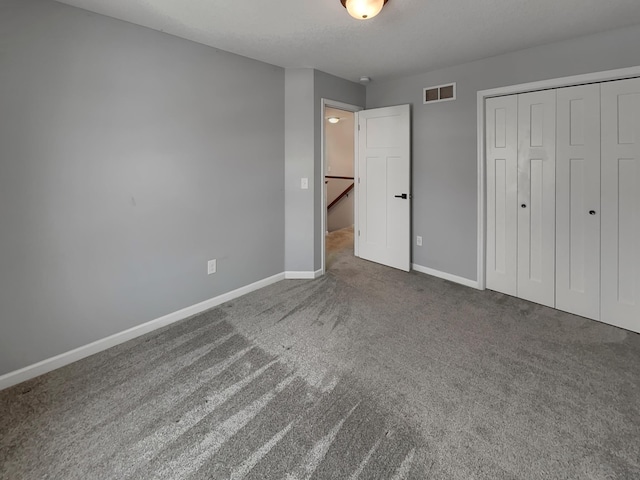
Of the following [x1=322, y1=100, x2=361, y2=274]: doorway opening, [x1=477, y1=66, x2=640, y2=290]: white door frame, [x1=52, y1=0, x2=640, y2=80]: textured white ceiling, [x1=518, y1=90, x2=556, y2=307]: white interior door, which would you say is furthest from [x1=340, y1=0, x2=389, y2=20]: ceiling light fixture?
[x1=322, y1=100, x2=361, y2=274]: doorway opening

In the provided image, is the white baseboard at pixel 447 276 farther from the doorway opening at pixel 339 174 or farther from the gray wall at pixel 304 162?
the doorway opening at pixel 339 174

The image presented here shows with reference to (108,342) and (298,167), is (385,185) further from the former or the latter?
(108,342)

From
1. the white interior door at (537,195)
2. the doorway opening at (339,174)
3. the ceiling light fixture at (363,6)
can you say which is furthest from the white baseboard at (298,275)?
the doorway opening at (339,174)

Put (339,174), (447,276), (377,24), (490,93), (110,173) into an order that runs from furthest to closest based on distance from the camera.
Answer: (339,174) → (447,276) → (490,93) → (377,24) → (110,173)

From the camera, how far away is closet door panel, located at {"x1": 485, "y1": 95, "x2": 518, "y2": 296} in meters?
3.01

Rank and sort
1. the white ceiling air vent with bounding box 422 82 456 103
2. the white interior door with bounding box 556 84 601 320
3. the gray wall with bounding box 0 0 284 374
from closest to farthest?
the gray wall with bounding box 0 0 284 374, the white interior door with bounding box 556 84 601 320, the white ceiling air vent with bounding box 422 82 456 103

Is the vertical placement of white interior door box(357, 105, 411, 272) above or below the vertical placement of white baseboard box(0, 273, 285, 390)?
above

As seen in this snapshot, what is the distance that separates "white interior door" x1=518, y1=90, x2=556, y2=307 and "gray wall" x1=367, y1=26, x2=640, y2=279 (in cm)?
26

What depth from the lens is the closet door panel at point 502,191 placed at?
119 inches

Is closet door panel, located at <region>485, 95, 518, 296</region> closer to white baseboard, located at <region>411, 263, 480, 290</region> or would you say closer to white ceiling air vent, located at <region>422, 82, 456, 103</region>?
white baseboard, located at <region>411, 263, 480, 290</region>

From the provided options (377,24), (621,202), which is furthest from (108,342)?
(621,202)

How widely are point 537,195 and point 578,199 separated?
11.9 inches

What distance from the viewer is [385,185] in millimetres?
3992

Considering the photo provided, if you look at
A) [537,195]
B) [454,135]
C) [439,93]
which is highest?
[439,93]
